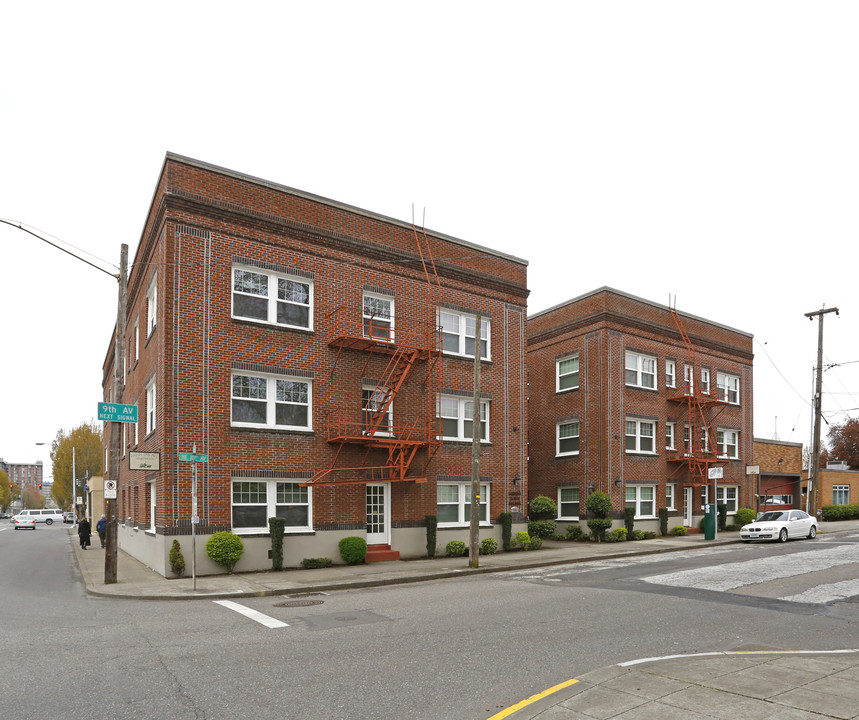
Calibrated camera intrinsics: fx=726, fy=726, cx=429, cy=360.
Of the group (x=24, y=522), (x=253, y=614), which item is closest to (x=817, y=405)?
(x=253, y=614)

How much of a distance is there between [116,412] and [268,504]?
16.8 feet

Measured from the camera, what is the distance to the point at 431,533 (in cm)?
2320

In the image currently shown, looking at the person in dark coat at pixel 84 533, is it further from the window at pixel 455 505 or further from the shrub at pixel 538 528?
the shrub at pixel 538 528

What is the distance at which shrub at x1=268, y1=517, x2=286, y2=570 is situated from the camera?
1981 centimetres

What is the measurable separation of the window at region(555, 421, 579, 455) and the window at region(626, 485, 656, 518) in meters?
2.93

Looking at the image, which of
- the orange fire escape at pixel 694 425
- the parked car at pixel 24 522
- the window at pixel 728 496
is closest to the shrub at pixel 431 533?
the orange fire escape at pixel 694 425

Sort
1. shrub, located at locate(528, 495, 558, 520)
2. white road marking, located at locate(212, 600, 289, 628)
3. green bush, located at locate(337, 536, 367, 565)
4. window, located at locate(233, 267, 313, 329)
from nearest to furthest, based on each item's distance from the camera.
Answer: white road marking, located at locate(212, 600, 289, 628)
window, located at locate(233, 267, 313, 329)
green bush, located at locate(337, 536, 367, 565)
shrub, located at locate(528, 495, 558, 520)

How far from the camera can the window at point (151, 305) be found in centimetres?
2145

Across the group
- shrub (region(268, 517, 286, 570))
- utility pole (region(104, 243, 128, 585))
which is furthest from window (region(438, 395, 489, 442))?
utility pole (region(104, 243, 128, 585))

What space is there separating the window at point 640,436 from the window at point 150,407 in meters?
20.2

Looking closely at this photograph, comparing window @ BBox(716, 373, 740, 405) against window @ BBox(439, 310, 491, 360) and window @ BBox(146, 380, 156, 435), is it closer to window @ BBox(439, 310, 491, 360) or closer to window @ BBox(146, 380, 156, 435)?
window @ BBox(439, 310, 491, 360)

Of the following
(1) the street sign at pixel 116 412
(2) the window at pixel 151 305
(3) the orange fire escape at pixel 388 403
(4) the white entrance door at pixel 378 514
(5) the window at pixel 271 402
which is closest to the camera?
(1) the street sign at pixel 116 412

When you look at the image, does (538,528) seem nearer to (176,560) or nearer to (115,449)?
(176,560)

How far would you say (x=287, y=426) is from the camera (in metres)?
21.0
